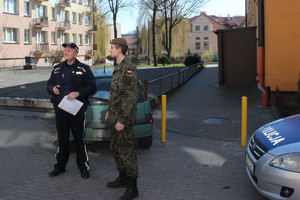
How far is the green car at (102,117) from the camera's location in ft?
17.9

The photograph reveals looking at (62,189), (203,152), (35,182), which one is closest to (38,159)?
(35,182)

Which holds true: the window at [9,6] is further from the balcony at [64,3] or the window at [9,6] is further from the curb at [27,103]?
the curb at [27,103]

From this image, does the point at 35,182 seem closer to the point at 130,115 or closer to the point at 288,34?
the point at 130,115

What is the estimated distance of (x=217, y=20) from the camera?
89.5 meters

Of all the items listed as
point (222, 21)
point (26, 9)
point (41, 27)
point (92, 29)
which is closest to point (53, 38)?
point (41, 27)

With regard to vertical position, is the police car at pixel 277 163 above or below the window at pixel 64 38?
below

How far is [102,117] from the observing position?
550cm

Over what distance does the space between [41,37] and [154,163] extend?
41871 mm

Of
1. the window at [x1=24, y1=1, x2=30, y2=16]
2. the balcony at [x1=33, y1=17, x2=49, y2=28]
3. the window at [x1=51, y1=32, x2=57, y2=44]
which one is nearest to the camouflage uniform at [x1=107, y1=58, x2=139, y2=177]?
the window at [x1=24, y1=1, x2=30, y2=16]

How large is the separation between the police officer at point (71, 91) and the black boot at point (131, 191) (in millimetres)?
923

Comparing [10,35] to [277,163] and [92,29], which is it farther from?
[277,163]

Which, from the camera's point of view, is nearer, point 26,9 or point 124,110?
point 124,110

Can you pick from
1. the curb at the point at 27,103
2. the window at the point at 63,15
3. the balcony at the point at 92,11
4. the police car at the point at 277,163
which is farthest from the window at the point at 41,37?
the police car at the point at 277,163

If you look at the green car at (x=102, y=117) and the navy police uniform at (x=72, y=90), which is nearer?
the navy police uniform at (x=72, y=90)
